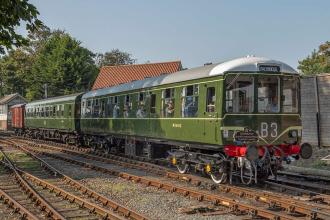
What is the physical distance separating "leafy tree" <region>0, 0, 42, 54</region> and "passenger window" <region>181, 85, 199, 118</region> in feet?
16.3

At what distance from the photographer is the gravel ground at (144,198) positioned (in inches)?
402

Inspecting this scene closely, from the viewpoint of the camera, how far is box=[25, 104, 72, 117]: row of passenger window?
106ft

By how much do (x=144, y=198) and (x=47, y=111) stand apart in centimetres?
2555

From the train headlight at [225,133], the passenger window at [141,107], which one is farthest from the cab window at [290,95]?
the passenger window at [141,107]

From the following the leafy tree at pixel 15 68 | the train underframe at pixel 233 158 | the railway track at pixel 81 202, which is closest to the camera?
the railway track at pixel 81 202

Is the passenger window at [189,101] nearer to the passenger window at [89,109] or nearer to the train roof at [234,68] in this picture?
the train roof at [234,68]

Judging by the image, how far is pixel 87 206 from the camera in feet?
35.6

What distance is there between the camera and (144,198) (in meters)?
12.0

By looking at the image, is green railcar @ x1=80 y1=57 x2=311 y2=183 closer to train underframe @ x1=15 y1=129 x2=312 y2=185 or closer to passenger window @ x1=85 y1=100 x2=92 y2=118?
train underframe @ x1=15 y1=129 x2=312 y2=185

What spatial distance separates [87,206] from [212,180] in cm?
463

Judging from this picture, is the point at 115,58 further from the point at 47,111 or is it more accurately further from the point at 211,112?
the point at 211,112

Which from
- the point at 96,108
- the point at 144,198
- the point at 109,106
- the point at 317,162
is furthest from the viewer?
the point at 96,108

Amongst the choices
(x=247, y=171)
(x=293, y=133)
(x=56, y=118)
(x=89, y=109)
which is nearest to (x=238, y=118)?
(x=247, y=171)

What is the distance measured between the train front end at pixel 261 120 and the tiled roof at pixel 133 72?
27633mm
